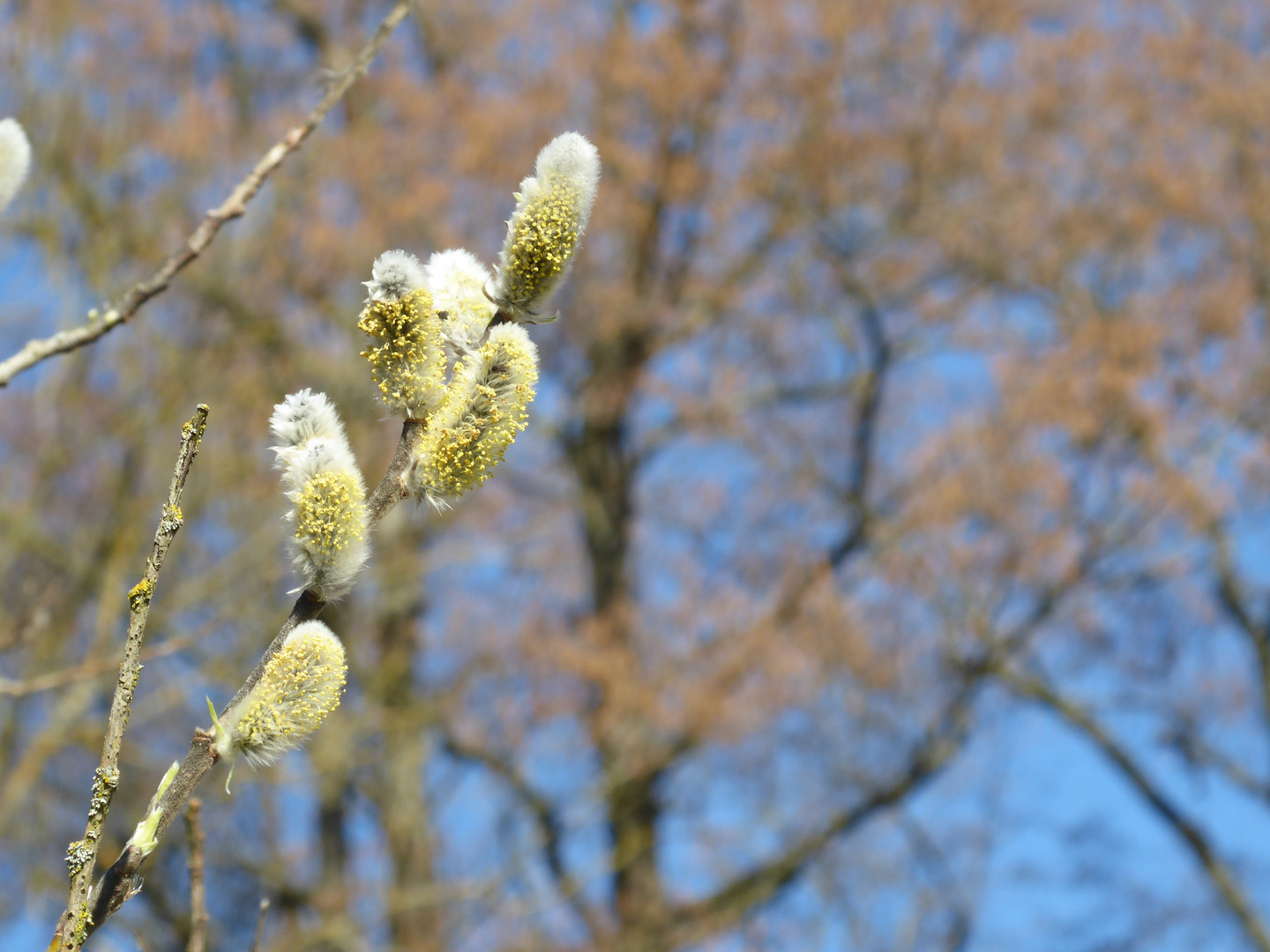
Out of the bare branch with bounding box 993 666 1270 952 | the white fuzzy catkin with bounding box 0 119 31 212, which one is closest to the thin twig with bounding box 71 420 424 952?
the white fuzzy catkin with bounding box 0 119 31 212

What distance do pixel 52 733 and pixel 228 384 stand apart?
2472mm

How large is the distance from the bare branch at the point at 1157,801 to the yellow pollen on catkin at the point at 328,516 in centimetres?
855

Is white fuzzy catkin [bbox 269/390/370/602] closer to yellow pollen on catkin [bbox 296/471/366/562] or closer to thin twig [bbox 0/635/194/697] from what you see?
yellow pollen on catkin [bbox 296/471/366/562]

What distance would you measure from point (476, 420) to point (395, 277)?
139 mm

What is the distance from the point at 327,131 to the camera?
7711mm

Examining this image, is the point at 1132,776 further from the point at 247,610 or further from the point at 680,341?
the point at 247,610

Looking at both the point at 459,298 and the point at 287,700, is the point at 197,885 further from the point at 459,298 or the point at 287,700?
the point at 459,298

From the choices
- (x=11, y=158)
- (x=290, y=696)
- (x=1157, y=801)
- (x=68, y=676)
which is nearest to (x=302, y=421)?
(x=290, y=696)

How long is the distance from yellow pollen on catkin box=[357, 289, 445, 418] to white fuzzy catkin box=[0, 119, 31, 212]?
2.10 feet

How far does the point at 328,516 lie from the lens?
1.03 metres

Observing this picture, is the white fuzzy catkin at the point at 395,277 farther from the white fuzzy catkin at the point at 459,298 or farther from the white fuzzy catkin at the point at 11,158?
the white fuzzy catkin at the point at 11,158

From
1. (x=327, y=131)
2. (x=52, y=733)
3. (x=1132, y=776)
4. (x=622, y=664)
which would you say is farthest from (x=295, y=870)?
(x=1132, y=776)

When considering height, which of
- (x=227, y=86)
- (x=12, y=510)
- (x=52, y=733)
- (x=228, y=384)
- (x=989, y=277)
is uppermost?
(x=227, y=86)

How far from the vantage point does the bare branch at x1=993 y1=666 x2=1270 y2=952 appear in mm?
9352
